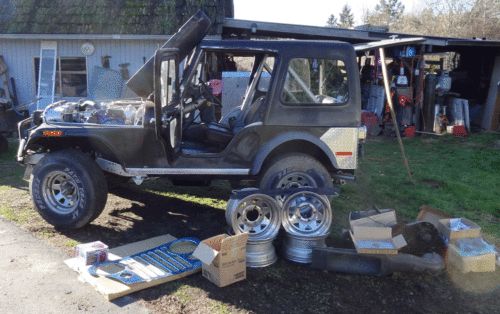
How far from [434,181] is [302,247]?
13.8 feet

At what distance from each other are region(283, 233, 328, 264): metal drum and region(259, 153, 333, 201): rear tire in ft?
2.40

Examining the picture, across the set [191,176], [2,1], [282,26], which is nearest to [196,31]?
[191,176]

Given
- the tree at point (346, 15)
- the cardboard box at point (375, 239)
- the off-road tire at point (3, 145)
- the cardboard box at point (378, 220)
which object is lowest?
the cardboard box at point (375, 239)

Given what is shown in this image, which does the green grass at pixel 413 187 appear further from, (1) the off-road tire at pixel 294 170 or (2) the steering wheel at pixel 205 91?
(2) the steering wheel at pixel 205 91

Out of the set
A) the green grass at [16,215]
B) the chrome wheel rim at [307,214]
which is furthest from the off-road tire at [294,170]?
the green grass at [16,215]

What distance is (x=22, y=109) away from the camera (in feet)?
36.7

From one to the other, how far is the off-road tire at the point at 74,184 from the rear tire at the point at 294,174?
1.81 meters

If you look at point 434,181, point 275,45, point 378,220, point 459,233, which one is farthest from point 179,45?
point 434,181

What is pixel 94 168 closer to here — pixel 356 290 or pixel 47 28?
pixel 356 290

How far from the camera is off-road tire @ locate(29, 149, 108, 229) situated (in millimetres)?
5035

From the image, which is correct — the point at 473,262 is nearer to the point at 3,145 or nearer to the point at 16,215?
the point at 16,215

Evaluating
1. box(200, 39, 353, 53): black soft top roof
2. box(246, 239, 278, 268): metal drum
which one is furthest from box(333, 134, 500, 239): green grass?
box(200, 39, 353, 53): black soft top roof

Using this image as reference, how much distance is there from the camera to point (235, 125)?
571 centimetres

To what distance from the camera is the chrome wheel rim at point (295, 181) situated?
5105 mm
